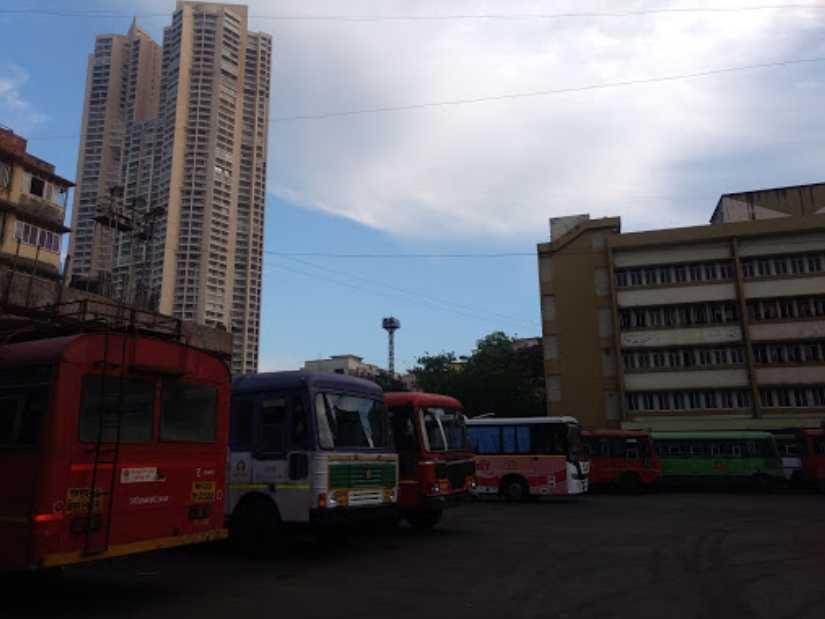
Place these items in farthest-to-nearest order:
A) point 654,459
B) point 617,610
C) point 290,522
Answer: point 654,459 < point 290,522 < point 617,610

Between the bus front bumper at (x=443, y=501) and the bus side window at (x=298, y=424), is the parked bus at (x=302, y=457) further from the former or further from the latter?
the bus front bumper at (x=443, y=501)

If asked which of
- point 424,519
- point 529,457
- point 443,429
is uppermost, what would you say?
point 443,429

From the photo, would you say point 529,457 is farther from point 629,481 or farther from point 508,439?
point 629,481

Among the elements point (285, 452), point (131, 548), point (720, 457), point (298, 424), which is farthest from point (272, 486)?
point (720, 457)

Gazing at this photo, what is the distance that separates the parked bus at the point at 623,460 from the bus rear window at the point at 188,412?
821 inches

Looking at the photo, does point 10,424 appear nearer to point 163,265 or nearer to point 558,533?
point 558,533

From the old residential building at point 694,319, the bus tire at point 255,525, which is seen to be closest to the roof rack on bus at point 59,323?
the bus tire at point 255,525

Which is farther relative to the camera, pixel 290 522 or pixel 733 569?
pixel 290 522

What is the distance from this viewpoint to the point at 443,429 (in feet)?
43.5

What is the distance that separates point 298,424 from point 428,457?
3437mm

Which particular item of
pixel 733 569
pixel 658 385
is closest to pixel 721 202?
pixel 658 385

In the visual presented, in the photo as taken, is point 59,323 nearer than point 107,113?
Yes

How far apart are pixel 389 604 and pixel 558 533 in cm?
704

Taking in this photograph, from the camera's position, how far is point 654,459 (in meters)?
26.3
